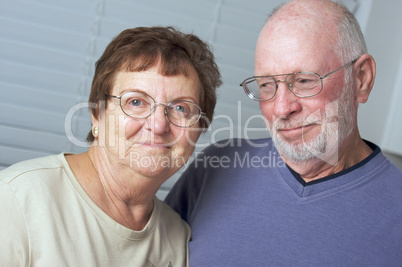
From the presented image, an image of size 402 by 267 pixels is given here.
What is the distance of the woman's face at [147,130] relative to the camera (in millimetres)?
1346

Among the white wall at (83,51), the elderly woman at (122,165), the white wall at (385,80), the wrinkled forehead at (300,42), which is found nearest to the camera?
the elderly woman at (122,165)

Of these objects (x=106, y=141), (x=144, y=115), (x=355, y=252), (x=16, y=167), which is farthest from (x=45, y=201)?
(x=355, y=252)

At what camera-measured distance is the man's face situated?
1470 millimetres

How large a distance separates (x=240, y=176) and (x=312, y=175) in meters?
0.28

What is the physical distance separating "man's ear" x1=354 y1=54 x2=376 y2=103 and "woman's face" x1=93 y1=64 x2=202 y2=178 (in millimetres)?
620

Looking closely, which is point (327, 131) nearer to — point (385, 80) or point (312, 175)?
point (312, 175)

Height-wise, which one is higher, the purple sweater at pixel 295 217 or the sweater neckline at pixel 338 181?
the sweater neckline at pixel 338 181

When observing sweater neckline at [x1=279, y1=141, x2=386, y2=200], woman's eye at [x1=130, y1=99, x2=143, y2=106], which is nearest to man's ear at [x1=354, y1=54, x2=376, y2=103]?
sweater neckline at [x1=279, y1=141, x2=386, y2=200]

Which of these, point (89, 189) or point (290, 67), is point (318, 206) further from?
point (89, 189)

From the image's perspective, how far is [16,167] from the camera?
1274 mm

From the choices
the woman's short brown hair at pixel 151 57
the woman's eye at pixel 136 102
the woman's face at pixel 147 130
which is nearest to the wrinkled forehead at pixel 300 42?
the woman's short brown hair at pixel 151 57

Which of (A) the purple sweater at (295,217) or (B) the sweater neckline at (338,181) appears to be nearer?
(A) the purple sweater at (295,217)

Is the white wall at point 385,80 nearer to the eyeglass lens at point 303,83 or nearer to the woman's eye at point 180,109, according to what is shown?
the eyeglass lens at point 303,83

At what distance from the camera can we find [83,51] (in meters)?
2.30
